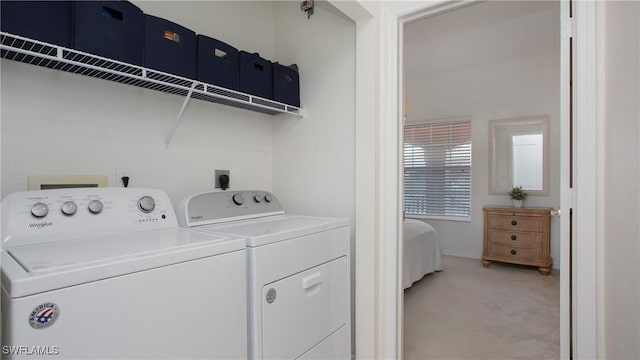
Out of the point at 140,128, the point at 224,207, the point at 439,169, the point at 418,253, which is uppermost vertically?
the point at 140,128

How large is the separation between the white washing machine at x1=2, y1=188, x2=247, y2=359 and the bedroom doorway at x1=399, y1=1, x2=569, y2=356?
3.06 metres

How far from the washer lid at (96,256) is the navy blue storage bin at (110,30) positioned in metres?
0.69

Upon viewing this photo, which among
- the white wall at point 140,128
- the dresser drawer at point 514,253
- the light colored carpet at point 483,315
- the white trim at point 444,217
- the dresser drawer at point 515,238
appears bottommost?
the light colored carpet at point 483,315

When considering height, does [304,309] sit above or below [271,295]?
below

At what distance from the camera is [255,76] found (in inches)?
69.0

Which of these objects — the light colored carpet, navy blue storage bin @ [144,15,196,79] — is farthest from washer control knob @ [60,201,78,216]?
the light colored carpet

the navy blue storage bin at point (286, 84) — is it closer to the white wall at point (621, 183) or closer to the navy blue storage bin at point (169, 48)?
the navy blue storage bin at point (169, 48)

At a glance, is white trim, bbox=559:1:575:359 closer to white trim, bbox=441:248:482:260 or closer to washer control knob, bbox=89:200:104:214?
washer control knob, bbox=89:200:104:214

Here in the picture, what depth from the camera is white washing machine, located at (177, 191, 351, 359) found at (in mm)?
1145

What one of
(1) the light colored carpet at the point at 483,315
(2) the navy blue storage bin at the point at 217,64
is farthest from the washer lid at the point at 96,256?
(1) the light colored carpet at the point at 483,315

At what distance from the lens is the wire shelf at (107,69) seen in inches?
41.9

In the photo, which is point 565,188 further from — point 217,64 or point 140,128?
point 140,128

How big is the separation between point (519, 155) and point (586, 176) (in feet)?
12.0

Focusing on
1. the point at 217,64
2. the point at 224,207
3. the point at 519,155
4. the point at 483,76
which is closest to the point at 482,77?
the point at 483,76
